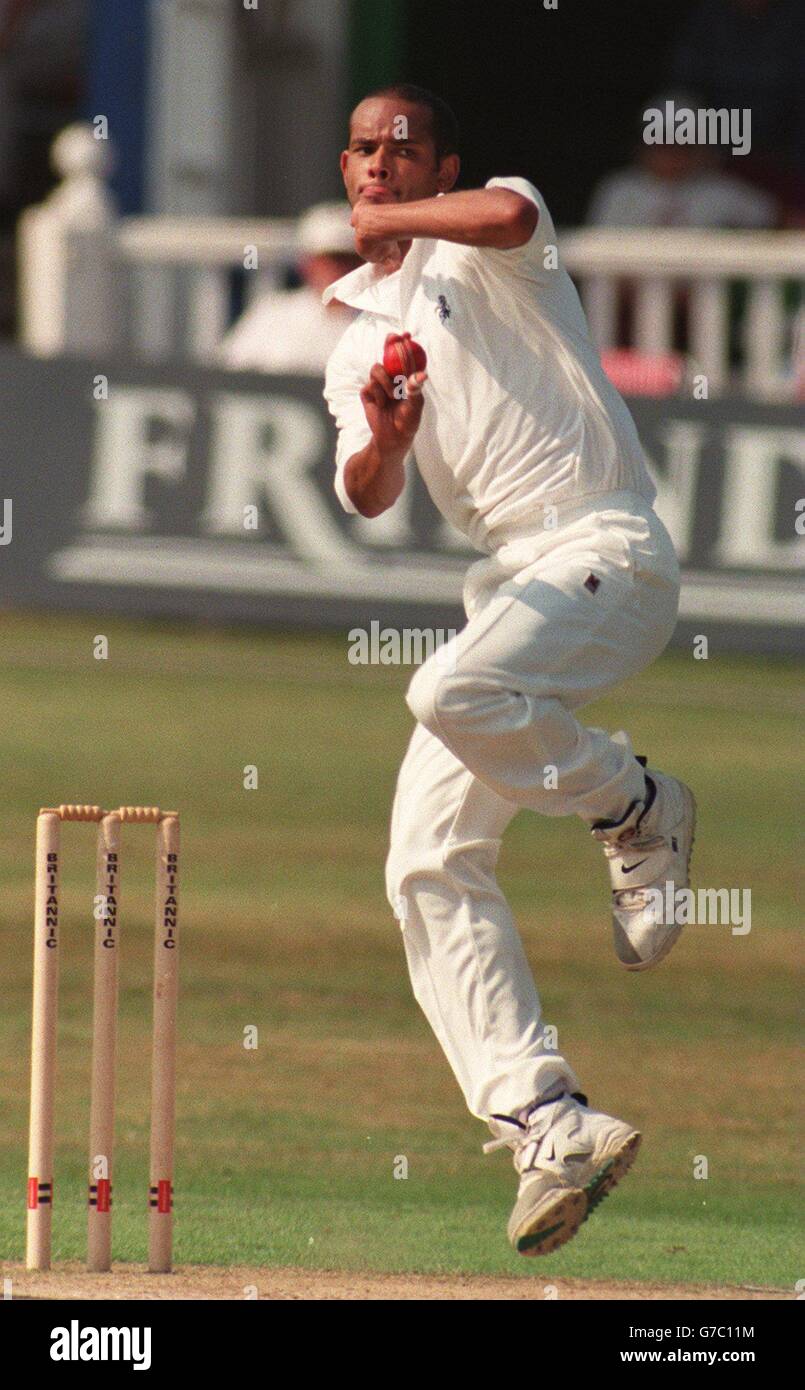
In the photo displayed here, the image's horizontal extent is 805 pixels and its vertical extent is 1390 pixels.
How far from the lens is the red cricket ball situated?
18.1 ft

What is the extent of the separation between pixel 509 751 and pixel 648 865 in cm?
55

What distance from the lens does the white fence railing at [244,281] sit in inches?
689

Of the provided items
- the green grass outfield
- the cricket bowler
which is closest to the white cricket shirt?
the cricket bowler

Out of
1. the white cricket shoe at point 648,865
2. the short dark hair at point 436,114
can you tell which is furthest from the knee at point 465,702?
the short dark hair at point 436,114

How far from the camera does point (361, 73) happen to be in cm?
2134

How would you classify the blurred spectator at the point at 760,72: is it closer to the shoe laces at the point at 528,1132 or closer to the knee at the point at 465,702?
the knee at the point at 465,702

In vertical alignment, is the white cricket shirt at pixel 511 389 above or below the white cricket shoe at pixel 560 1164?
above

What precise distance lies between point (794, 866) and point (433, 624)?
400 centimetres

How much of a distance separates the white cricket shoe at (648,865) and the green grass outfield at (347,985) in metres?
0.79

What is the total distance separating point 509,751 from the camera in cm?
568

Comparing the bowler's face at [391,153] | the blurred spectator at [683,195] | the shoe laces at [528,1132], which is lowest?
the shoe laces at [528,1132]

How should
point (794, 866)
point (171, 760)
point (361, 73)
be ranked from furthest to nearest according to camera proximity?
point (361, 73)
point (171, 760)
point (794, 866)

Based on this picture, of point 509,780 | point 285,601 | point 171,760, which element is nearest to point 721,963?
point 171,760

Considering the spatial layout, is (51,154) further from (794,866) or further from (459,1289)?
(459,1289)
